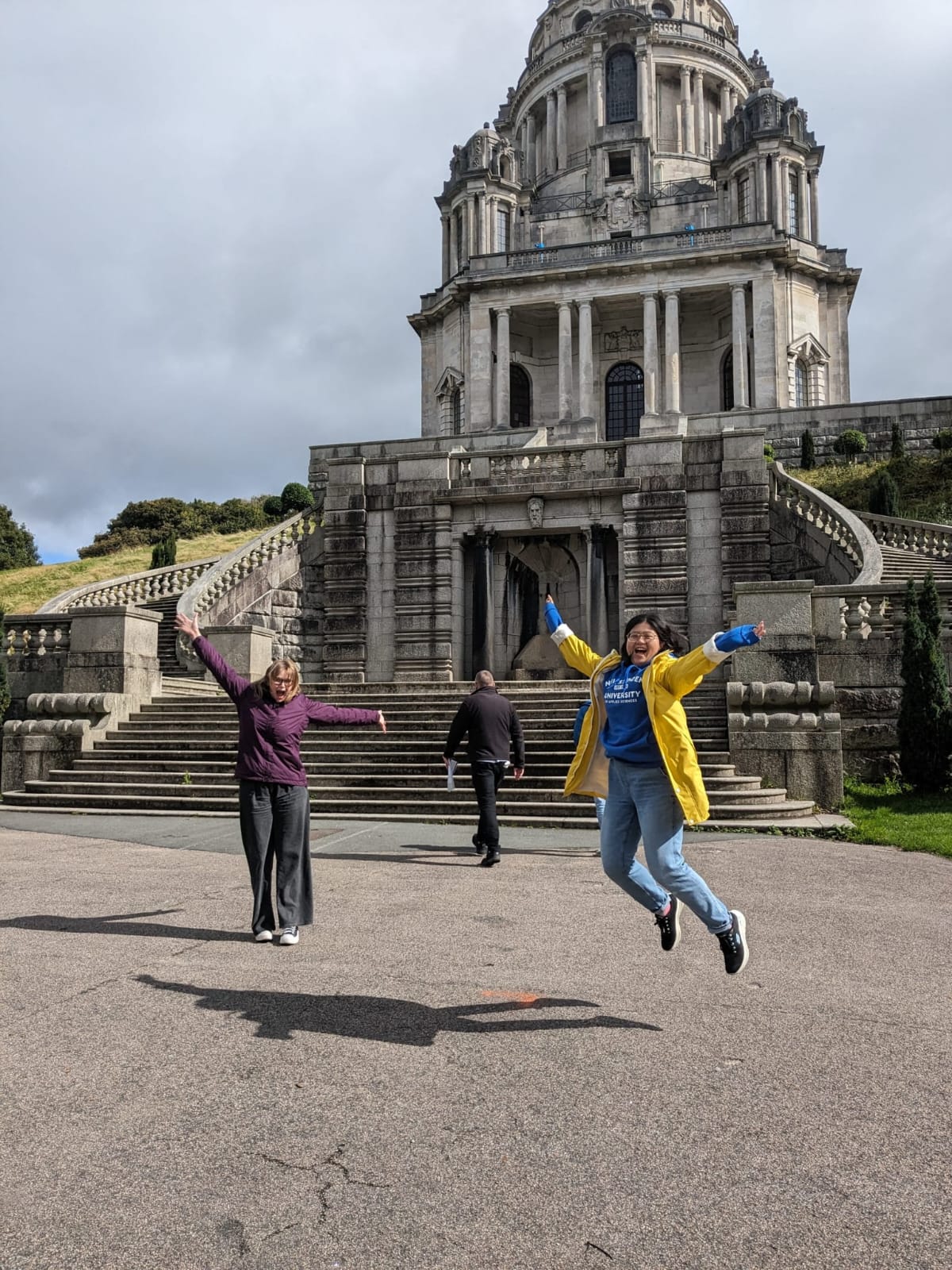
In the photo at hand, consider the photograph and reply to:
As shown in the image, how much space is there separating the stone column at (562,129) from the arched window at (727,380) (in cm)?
1876

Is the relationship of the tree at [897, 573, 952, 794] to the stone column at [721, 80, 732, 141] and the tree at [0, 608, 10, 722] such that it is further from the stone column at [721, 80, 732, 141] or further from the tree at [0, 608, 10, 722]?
the stone column at [721, 80, 732, 141]

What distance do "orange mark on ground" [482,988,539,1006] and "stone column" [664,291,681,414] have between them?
4072cm

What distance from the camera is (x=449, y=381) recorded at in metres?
47.5

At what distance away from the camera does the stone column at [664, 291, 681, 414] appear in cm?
4344

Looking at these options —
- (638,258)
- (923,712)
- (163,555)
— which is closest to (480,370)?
(638,258)

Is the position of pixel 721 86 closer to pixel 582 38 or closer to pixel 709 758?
pixel 582 38

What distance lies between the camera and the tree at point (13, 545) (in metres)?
50.1

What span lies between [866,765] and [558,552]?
10.7 meters

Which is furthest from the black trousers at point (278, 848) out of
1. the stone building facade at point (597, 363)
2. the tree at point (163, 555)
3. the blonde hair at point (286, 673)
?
the tree at point (163, 555)

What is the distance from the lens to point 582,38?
186 feet

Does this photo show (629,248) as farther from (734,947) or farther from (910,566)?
(734,947)

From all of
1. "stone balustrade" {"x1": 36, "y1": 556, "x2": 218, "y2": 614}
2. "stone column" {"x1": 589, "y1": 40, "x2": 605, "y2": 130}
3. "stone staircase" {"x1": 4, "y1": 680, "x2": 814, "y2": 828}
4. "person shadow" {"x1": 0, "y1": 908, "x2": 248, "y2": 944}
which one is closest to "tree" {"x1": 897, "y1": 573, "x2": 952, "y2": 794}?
"stone staircase" {"x1": 4, "y1": 680, "x2": 814, "y2": 828}

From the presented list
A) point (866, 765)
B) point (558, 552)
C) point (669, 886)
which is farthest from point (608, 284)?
point (669, 886)

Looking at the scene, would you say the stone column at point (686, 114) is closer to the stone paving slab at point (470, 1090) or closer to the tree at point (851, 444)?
the tree at point (851, 444)
